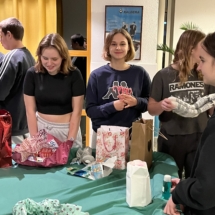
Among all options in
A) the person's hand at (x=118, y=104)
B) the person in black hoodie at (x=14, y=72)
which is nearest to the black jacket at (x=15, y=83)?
the person in black hoodie at (x=14, y=72)

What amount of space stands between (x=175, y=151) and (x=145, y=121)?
438 millimetres

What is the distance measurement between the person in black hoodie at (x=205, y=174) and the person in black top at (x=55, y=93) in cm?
99

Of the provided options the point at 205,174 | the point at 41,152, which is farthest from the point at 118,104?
the point at 205,174

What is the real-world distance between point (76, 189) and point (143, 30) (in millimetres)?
2088

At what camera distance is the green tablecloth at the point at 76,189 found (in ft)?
3.89

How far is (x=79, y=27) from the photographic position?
362 centimetres

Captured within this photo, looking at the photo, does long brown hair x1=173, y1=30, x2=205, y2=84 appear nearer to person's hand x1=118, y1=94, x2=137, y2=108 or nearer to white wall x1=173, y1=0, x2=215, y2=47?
person's hand x1=118, y1=94, x2=137, y2=108

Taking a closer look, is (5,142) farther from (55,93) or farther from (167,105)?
(167,105)

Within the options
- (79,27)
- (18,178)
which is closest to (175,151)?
(18,178)

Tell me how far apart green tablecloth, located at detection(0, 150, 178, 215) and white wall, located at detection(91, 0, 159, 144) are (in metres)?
1.65

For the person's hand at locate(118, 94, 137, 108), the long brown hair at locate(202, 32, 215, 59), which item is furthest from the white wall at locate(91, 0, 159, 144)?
the long brown hair at locate(202, 32, 215, 59)

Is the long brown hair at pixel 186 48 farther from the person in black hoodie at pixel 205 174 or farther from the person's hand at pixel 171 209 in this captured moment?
the person's hand at pixel 171 209

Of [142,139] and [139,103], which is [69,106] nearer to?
[139,103]

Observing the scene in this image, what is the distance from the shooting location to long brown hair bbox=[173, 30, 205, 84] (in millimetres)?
1754
